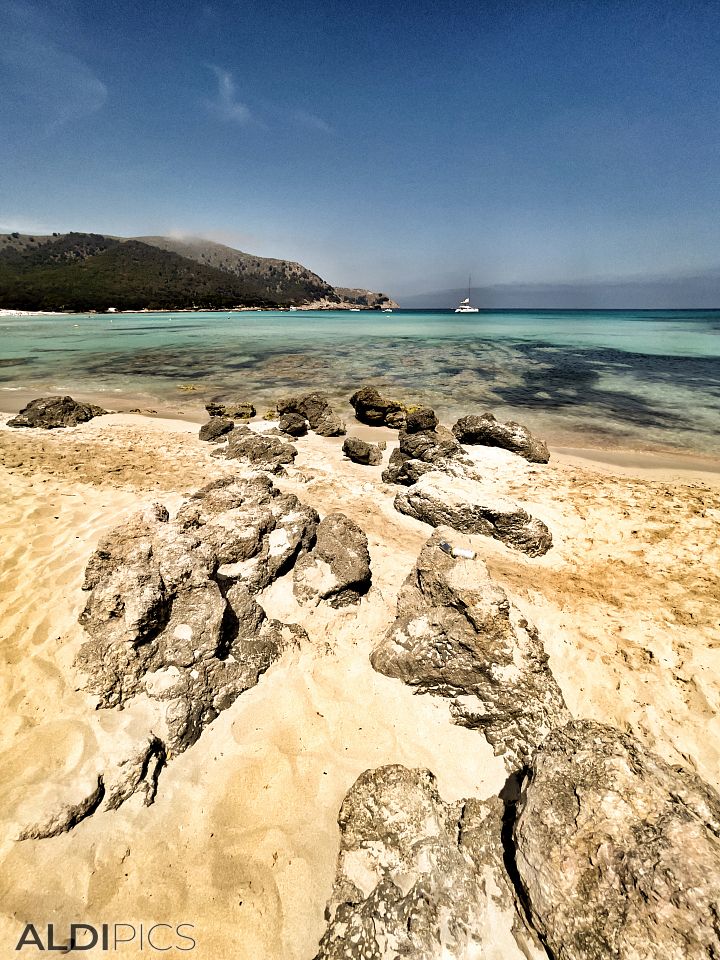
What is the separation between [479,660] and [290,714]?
2274 millimetres

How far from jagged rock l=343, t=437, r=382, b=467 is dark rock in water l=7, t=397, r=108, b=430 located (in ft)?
34.6

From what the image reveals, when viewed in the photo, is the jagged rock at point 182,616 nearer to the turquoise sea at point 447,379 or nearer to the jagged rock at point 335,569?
the jagged rock at point 335,569

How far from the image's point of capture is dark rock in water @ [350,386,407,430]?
15.3 m

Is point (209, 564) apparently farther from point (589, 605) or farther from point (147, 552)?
point (589, 605)

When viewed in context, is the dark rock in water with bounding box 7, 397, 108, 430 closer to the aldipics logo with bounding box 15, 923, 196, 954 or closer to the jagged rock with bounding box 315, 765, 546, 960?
the aldipics logo with bounding box 15, 923, 196, 954

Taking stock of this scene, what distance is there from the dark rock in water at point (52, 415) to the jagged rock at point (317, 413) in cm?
737

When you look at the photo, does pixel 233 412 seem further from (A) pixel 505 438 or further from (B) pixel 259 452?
(A) pixel 505 438

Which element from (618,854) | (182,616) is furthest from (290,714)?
(618,854)

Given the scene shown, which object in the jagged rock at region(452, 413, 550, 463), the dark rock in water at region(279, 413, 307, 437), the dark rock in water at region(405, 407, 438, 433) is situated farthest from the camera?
the dark rock in water at region(279, 413, 307, 437)

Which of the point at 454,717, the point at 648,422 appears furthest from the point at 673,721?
the point at 648,422

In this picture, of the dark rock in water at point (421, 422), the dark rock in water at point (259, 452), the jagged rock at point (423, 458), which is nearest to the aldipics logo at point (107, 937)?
the jagged rock at point (423, 458)

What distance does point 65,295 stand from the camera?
122 m

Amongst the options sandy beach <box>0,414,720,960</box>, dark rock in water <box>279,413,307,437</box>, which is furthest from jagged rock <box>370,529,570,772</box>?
dark rock in water <box>279,413,307,437</box>

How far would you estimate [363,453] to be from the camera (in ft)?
36.8
